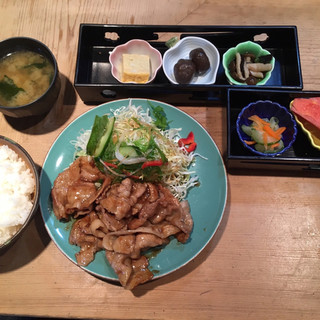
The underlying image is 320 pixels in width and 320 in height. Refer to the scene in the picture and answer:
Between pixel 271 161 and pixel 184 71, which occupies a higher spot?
pixel 184 71

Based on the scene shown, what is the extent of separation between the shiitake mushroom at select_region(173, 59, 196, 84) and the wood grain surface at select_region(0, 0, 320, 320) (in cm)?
27

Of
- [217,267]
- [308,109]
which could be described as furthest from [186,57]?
[217,267]

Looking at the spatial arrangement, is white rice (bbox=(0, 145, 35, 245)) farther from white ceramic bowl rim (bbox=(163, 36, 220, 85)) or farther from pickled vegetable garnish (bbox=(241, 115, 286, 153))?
pickled vegetable garnish (bbox=(241, 115, 286, 153))

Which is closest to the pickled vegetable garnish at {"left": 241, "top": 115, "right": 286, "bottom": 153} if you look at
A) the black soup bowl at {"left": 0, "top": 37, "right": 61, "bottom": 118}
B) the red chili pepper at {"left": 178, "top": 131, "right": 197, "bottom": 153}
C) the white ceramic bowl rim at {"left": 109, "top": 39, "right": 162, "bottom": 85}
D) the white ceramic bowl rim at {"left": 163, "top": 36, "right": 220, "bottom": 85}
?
the red chili pepper at {"left": 178, "top": 131, "right": 197, "bottom": 153}

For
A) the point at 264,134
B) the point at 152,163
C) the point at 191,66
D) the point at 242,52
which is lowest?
the point at 152,163

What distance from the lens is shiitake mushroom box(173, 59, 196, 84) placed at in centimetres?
261

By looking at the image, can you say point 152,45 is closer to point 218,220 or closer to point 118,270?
point 218,220

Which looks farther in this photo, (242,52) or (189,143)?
(242,52)

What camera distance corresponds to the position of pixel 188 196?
2316mm

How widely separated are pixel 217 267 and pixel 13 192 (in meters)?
1.59

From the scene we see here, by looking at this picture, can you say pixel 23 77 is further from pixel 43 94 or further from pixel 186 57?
pixel 186 57

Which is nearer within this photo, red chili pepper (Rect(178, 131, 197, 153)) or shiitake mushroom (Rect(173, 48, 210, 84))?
red chili pepper (Rect(178, 131, 197, 153))

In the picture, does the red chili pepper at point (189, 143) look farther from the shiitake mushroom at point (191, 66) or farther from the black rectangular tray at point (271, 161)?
the shiitake mushroom at point (191, 66)

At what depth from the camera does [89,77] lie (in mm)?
2797
